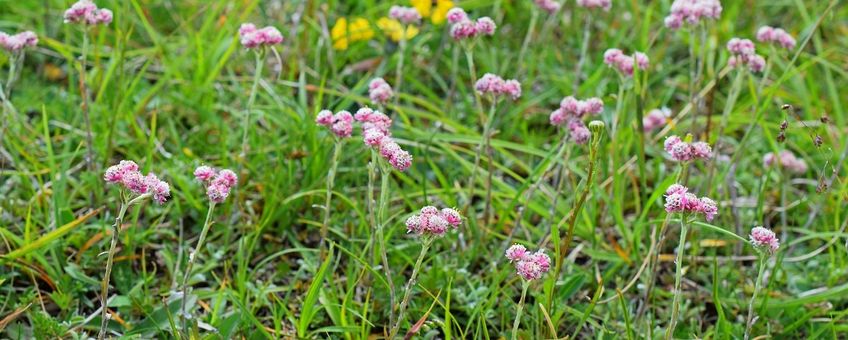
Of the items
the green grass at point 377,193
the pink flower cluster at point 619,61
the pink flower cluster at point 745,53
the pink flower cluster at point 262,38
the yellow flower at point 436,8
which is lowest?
the green grass at point 377,193

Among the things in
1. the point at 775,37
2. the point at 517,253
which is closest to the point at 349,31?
the point at 775,37

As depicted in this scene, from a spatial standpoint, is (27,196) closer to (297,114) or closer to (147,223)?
(147,223)

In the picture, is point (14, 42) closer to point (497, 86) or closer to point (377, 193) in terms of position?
point (377, 193)

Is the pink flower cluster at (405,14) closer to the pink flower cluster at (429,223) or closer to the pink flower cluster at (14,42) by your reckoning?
the pink flower cluster at (14,42)

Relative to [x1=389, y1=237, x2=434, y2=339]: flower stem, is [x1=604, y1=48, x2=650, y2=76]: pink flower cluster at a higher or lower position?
higher

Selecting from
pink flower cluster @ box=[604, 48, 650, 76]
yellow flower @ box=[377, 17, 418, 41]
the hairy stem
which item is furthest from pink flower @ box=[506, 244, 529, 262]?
yellow flower @ box=[377, 17, 418, 41]

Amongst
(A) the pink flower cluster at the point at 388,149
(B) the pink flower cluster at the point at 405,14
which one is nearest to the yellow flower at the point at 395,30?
(B) the pink flower cluster at the point at 405,14

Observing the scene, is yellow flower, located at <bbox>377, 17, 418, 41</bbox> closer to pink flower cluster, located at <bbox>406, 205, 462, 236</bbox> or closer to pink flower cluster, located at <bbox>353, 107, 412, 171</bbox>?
pink flower cluster, located at <bbox>353, 107, 412, 171</bbox>
